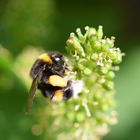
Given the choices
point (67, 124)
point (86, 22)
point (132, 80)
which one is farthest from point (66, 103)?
point (86, 22)

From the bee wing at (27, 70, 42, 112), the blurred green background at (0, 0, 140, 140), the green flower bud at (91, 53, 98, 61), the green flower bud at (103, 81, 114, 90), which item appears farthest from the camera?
the blurred green background at (0, 0, 140, 140)

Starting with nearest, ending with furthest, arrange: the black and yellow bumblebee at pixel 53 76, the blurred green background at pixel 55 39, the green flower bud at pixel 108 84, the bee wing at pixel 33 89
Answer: the bee wing at pixel 33 89
the black and yellow bumblebee at pixel 53 76
the green flower bud at pixel 108 84
the blurred green background at pixel 55 39

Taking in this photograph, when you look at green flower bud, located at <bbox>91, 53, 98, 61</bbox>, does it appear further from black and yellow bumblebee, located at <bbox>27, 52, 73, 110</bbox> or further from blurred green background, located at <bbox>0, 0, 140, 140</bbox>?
blurred green background, located at <bbox>0, 0, 140, 140</bbox>

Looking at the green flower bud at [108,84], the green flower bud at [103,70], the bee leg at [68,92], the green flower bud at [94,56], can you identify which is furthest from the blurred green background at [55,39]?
the green flower bud at [94,56]

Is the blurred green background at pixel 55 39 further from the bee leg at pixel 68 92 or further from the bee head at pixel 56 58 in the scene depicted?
the bee head at pixel 56 58

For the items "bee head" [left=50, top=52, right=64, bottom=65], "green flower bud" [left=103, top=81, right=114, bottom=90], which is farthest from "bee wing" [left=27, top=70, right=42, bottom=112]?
"green flower bud" [left=103, top=81, right=114, bottom=90]

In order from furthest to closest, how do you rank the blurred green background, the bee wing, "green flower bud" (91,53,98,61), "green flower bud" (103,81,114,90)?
the blurred green background < "green flower bud" (103,81,114,90) < "green flower bud" (91,53,98,61) < the bee wing
